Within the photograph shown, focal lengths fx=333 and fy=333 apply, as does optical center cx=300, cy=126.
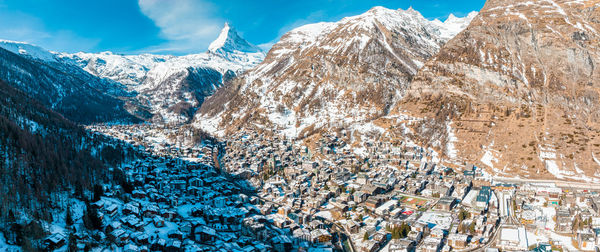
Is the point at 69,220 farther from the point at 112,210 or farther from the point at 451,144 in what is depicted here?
the point at 451,144

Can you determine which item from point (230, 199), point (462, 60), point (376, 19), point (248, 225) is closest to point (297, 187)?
point (230, 199)

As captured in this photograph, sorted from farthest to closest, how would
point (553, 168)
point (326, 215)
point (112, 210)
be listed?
point (553, 168)
point (326, 215)
point (112, 210)

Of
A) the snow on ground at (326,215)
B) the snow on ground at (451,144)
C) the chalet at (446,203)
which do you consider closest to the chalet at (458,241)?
the chalet at (446,203)

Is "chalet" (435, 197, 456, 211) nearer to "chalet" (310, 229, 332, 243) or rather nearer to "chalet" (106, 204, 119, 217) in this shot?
"chalet" (310, 229, 332, 243)

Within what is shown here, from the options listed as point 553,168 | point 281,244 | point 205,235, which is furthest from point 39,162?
point 553,168

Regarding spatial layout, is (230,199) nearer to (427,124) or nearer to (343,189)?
(343,189)

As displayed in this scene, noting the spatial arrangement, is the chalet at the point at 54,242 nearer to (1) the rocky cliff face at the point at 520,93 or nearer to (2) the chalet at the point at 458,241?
(2) the chalet at the point at 458,241
